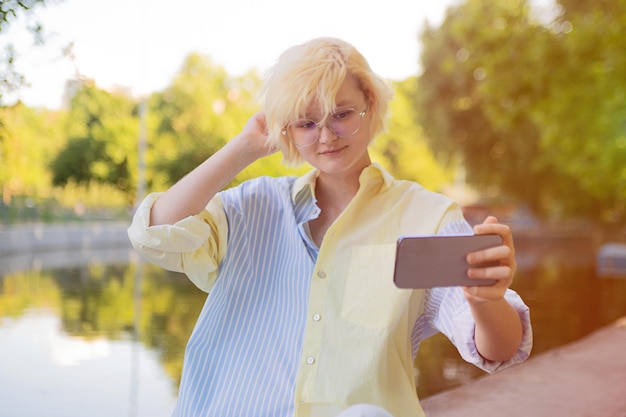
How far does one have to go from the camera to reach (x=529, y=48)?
15.2 metres

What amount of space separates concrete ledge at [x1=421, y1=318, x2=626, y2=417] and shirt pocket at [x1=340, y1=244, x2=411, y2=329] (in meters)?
2.52

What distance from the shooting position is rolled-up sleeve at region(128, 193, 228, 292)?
6.38 feet

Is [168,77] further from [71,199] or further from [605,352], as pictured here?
[605,352]

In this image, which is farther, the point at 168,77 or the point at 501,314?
the point at 168,77

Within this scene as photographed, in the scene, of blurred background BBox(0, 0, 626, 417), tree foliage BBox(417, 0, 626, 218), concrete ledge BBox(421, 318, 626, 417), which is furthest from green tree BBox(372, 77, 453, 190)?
concrete ledge BBox(421, 318, 626, 417)

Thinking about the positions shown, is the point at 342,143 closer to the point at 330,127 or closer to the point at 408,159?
the point at 330,127

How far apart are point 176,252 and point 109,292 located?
35.0ft

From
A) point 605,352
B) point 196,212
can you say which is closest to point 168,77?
point 605,352

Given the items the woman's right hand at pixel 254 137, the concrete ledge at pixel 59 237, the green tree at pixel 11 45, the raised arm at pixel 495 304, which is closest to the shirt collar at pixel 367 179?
the woman's right hand at pixel 254 137

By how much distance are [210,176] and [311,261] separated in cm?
29

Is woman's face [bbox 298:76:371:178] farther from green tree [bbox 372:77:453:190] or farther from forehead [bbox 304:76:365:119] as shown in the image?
green tree [bbox 372:77:453:190]

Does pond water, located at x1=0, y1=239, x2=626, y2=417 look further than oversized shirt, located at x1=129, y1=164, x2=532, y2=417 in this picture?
Yes

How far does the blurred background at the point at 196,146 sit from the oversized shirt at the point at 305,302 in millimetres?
325

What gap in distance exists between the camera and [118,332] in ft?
27.8
